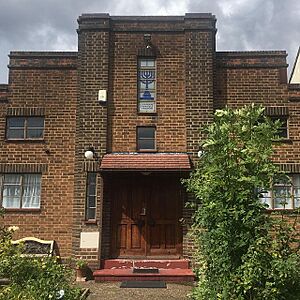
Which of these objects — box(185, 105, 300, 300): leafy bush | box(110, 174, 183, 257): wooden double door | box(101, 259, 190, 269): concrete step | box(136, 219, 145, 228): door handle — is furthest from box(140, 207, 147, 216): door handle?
box(185, 105, 300, 300): leafy bush

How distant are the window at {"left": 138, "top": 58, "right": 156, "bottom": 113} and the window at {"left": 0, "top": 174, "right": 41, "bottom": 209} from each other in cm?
380

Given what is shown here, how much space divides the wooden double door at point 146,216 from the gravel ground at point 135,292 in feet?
5.30

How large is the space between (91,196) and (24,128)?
3.03m

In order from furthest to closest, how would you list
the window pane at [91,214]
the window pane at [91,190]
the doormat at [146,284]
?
1. the window pane at [91,190]
2. the window pane at [91,214]
3. the doormat at [146,284]

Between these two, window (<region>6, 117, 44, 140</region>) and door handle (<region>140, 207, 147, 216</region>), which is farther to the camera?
window (<region>6, 117, 44, 140</region>)

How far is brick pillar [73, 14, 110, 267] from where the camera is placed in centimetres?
1165

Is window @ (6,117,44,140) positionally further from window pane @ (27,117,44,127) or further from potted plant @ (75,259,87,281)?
Answer: potted plant @ (75,259,87,281)

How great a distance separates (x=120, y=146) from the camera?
12219mm

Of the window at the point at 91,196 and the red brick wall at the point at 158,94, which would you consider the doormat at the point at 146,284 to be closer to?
the window at the point at 91,196

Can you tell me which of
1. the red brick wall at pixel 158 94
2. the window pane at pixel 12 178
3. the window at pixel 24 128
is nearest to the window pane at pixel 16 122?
the window at pixel 24 128

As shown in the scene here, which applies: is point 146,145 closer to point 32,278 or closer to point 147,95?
point 147,95

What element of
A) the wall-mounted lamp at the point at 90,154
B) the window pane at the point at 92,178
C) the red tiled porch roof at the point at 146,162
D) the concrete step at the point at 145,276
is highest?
the wall-mounted lamp at the point at 90,154

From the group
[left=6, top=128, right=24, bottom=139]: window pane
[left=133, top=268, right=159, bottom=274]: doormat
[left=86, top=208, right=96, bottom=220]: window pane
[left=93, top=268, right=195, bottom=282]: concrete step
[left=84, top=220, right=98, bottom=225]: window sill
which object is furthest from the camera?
[left=6, top=128, right=24, bottom=139]: window pane

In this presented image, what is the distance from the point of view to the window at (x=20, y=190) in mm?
12297
